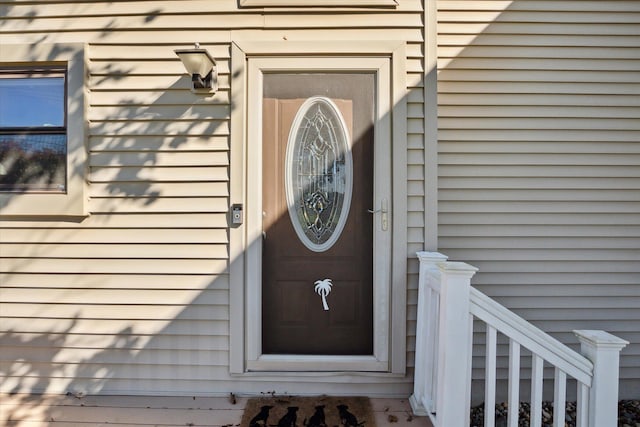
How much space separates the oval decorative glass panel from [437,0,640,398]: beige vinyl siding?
2.16 ft

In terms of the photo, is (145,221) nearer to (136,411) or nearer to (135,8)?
(136,411)

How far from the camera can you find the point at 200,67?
2301mm

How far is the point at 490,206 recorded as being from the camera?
8.33ft

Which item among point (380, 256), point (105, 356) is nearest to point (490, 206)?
point (380, 256)

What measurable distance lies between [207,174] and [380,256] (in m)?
1.20

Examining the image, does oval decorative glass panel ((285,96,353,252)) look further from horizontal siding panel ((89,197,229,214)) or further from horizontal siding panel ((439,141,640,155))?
horizontal siding panel ((439,141,640,155))

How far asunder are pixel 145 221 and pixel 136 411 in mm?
1135

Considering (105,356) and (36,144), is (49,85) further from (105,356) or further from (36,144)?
(105,356)

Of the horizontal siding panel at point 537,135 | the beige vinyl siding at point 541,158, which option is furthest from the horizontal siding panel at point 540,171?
the horizontal siding panel at point 537,135

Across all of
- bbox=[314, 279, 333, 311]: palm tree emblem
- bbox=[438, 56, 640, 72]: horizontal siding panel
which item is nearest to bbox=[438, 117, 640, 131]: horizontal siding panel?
bbox=[438, 56, 640, 72]: horizontal siding panel

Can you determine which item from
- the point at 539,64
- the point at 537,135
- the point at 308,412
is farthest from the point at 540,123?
the point at 308,412

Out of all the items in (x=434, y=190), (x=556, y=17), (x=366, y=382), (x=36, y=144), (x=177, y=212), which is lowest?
(x=366, y=382)

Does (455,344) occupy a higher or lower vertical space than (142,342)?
higher

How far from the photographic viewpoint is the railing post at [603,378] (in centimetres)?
176
